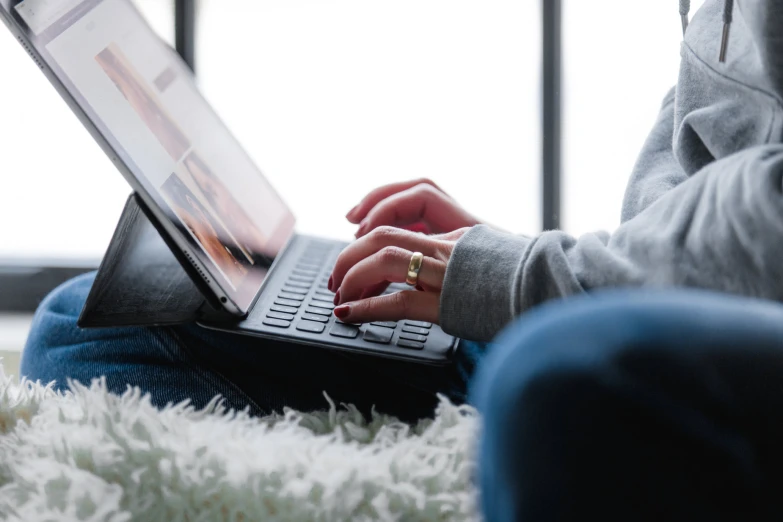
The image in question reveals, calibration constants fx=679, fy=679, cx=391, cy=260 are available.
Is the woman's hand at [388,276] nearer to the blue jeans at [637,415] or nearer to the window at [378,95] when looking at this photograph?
the blue jeans at [637,415]

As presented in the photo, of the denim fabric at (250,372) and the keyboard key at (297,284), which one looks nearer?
the denim fabric at (250,372)

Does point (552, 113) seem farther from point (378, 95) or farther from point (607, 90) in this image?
point (378, 95)

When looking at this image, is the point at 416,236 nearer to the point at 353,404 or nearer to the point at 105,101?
the point at 353,404

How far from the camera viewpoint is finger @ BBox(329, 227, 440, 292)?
61 centimetres

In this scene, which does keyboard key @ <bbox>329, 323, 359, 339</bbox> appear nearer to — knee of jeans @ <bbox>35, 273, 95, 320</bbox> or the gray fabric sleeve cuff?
the gray fabric sleeve cuff

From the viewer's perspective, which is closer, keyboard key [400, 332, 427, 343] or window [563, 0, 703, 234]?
keyboard key [400, 332, 427, 343]

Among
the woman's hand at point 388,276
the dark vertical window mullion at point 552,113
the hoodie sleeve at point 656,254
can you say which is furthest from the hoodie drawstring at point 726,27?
the dark vertical window mullion at point 552,113

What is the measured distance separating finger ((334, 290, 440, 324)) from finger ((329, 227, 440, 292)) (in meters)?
0.04

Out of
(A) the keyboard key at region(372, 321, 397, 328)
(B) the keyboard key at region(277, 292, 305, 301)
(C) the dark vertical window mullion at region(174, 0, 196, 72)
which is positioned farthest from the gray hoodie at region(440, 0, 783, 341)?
(C) the dark vertical window mullion at region(174, 0, 196, 72)

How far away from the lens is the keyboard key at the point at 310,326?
24.7 inches

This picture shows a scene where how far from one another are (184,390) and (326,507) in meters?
0.25

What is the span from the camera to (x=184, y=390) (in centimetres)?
59

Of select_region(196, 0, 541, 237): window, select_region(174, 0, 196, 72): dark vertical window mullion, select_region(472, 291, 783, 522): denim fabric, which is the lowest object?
select_region(196, 0, 541, 237): window

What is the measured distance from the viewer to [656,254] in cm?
48
